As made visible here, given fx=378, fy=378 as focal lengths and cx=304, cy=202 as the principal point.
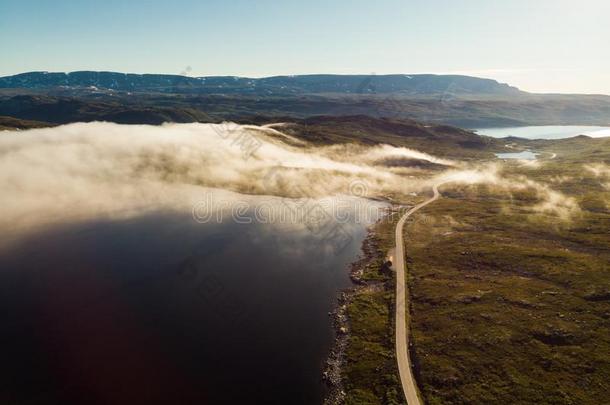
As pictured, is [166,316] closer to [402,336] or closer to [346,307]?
[346,307]

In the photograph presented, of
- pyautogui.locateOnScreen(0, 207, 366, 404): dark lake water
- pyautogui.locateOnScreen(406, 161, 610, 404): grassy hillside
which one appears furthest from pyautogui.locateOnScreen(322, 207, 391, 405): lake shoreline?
pyautogui.locateOnScreen(406, 161, 610, 404): grassy hillside

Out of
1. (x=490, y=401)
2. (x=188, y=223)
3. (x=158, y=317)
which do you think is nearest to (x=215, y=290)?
(x=158, y=317)

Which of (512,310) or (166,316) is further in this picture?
(512,310)

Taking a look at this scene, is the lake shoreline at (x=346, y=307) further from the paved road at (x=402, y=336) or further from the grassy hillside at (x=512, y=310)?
the grassy hillside at (x=512, y=310)

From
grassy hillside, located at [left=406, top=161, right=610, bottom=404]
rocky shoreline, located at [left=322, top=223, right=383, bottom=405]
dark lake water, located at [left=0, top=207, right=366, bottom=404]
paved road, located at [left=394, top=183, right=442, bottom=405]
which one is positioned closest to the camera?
dark lake water, located at [left=0, top=207, right=366, bottom=404]

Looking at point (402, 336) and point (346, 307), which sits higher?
point (346, 307)

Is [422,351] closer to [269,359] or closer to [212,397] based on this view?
[269,359]

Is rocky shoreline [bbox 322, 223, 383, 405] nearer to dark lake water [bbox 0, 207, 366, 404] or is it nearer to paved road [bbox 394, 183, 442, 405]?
dark lake water [bbox 0, 207, 366, 404]

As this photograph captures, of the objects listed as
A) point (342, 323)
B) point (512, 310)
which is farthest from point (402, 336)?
point (512, 310)
